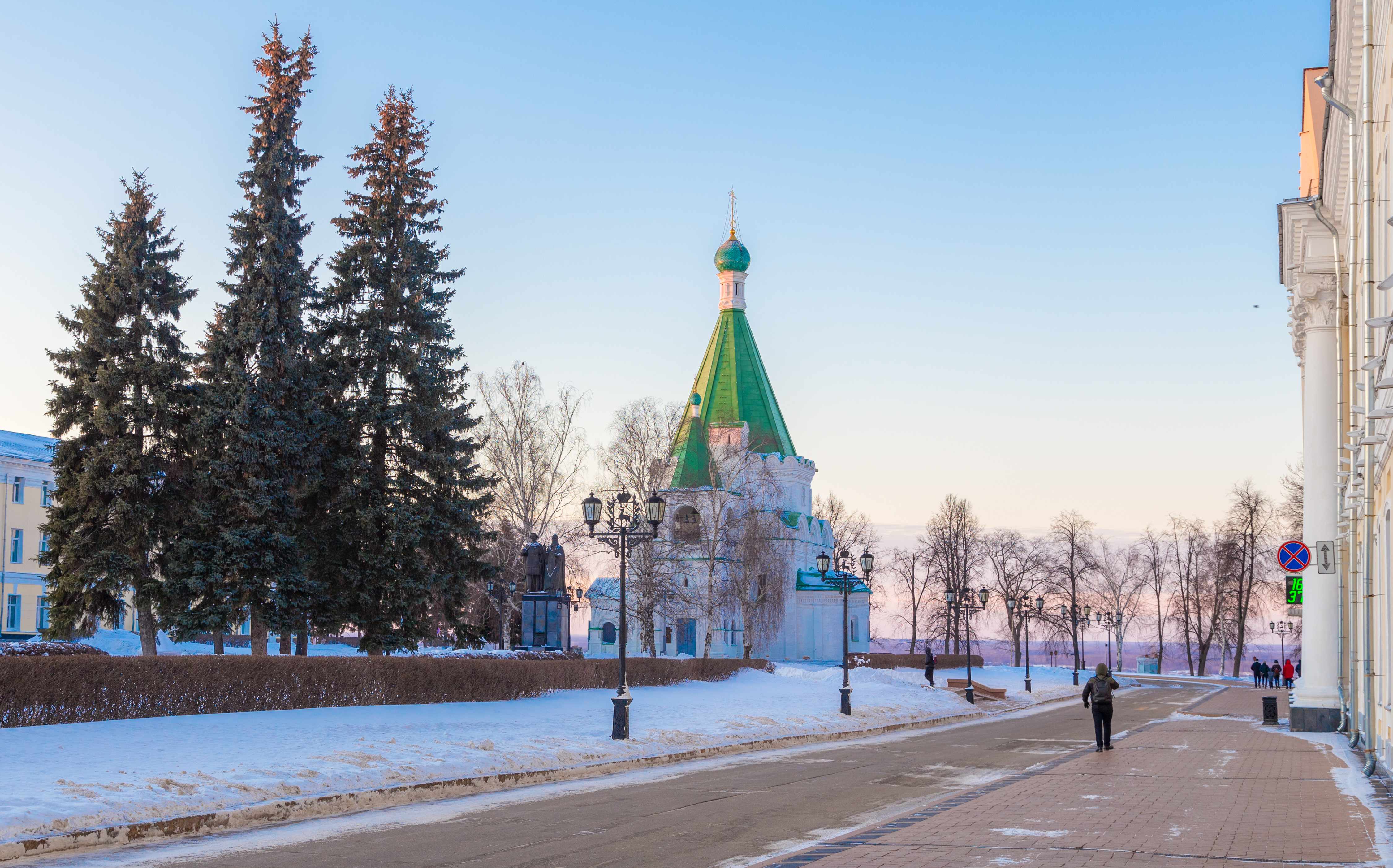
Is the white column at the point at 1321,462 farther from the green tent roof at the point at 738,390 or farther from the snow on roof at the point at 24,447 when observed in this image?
the snow on roof at the point at 24,447

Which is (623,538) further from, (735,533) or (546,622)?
(735,533)

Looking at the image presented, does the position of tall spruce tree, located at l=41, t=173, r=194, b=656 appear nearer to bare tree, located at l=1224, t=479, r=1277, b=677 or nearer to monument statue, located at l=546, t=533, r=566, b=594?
monument statue, located at l=546, t=533, r=566, b=594

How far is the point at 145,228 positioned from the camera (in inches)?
1237

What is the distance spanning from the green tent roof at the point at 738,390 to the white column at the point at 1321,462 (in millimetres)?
40644

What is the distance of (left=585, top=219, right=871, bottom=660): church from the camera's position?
5238cm

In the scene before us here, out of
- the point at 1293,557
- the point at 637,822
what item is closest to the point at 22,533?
Result: the point at 637,822

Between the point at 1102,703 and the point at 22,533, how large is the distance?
5219 centimetres

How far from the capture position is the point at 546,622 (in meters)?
34.7

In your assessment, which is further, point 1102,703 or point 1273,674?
point 1273,674

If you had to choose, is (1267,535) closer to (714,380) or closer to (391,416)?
(714,380)

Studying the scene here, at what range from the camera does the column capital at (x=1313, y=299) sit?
898 inches

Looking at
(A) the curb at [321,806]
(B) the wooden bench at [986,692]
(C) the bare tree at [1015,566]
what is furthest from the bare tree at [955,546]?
(A) the curb at [321,806]

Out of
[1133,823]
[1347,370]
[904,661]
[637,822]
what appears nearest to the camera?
[1133,823]

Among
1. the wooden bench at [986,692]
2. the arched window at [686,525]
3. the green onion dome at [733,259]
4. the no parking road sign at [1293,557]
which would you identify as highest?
the green onion dome at [733,259]
